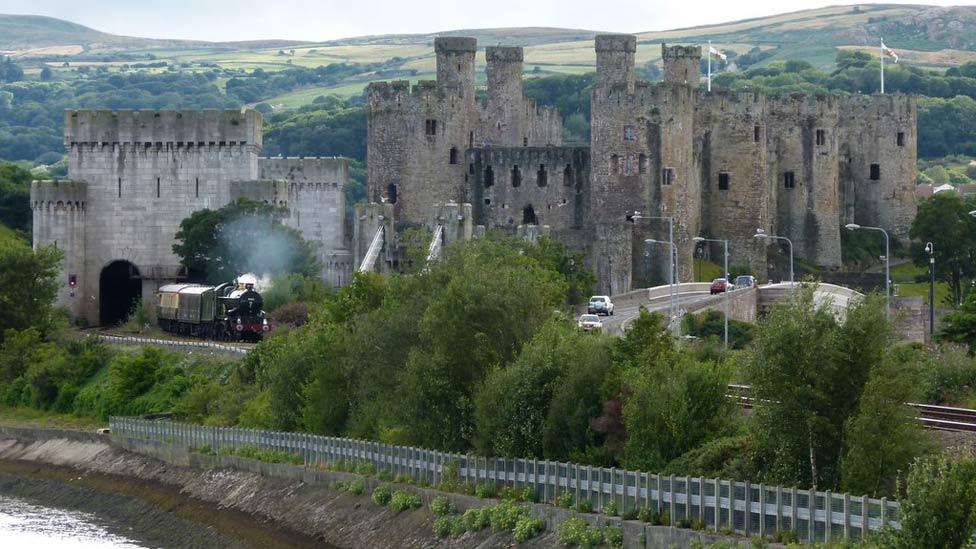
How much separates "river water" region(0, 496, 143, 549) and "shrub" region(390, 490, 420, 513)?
8.51 metres

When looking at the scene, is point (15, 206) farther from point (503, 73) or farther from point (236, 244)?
point (236, 244)

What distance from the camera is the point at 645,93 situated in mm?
109500

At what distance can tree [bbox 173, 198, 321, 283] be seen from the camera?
98.4 meters

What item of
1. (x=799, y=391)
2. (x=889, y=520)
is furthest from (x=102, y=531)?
(x=889, y=520)

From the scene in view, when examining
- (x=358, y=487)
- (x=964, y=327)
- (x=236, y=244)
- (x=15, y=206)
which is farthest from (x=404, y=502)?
(x=15, y=206)

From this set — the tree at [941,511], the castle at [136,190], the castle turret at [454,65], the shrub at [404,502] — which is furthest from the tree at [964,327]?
the castle turret at [454,65]

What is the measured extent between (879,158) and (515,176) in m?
19.3

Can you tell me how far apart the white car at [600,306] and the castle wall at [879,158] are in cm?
3227

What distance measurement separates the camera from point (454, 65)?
117188 millimetres

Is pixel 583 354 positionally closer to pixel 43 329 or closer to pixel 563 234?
pixel 43 329

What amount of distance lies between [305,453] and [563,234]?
48.3m

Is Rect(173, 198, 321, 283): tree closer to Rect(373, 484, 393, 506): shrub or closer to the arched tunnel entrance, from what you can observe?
the arched tunnel entrance

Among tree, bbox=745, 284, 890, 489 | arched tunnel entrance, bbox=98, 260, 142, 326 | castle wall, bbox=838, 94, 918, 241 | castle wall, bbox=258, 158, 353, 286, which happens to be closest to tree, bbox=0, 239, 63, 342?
arched tunnel entrance, bbox=98, 260, 142, 326

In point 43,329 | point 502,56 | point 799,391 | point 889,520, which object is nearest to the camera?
point 889,520
